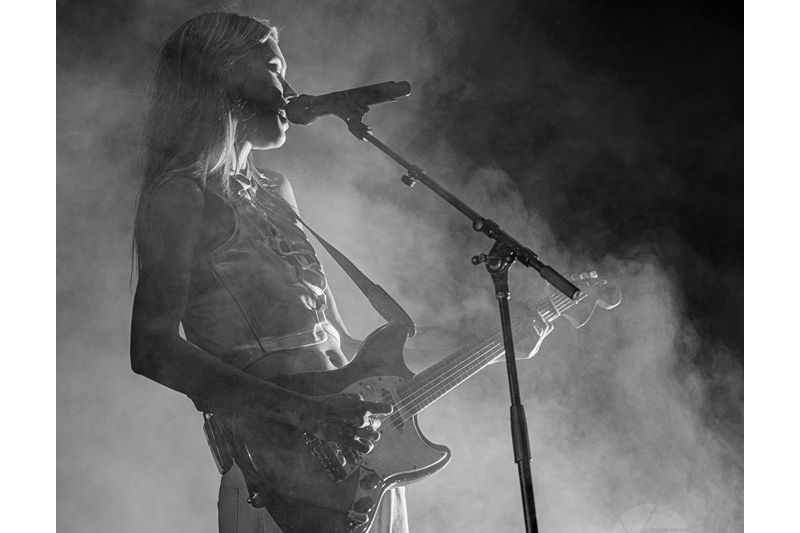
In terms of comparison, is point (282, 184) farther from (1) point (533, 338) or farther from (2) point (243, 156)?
(1) point (533, 338)

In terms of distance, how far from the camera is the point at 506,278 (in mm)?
1608

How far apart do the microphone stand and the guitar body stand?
24 centimetres

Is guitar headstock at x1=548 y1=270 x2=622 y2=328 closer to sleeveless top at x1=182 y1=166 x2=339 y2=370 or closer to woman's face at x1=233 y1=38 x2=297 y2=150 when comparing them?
sleeveless top at x1=182 y1=166 x2=339 y2=370

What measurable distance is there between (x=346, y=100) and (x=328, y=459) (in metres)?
0.64

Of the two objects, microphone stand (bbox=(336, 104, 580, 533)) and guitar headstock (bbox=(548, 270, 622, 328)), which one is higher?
guitar headstock (bbox=(548, 270, 622, 328))

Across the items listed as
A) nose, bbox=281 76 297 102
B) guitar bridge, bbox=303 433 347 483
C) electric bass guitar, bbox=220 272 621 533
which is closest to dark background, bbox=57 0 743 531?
nose, bbox=281 76 297 102

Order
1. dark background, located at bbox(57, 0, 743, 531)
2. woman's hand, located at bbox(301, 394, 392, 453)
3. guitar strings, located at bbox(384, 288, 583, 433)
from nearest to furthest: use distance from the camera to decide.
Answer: woman's hand, located at bbox(301, 394, 392, 453) < guitar strings, located at bbox(384, 288, 583, 433) < dark background, located at bbox(57, 0, 743, 531)

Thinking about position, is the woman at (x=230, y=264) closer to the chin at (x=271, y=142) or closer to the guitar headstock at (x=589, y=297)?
the chin at (x=271, y=142)

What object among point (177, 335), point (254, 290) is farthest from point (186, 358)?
point (254, 290)

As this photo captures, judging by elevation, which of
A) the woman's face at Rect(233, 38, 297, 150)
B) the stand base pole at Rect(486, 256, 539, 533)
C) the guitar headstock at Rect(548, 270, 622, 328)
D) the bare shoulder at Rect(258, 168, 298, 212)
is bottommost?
the stand base pole at Rect(486, 256, 539, 533)

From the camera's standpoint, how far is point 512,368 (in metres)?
1.59

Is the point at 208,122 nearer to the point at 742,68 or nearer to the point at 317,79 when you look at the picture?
the point at 317,79

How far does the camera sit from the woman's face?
75.2 inches
